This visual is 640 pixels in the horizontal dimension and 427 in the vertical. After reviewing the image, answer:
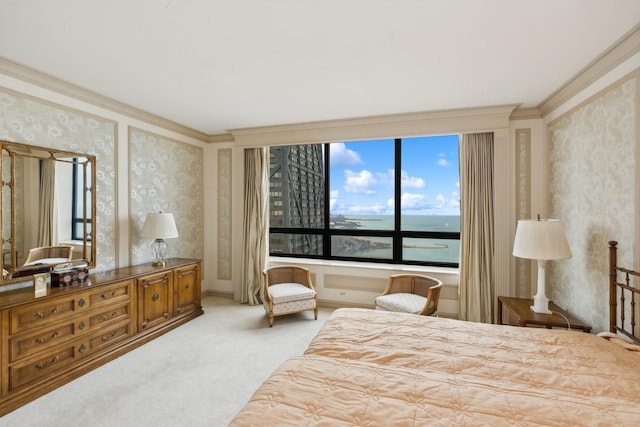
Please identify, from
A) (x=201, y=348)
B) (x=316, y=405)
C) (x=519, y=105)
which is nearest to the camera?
(x=316, y=405)

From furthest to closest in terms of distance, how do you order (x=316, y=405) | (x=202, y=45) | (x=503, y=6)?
1. (x=202, y=45)
2. (x=503, y=6)
3. (x=316, y=405)

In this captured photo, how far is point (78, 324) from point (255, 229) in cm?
234

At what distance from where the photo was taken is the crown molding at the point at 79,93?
242cm

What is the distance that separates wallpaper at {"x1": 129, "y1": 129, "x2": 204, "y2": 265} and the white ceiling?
28.8 inches

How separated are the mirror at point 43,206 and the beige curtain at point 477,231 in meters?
4.18

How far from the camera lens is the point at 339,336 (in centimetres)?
189

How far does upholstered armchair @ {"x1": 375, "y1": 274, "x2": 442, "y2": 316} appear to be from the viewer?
306cm

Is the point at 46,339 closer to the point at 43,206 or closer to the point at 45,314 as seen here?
the point at 45,314

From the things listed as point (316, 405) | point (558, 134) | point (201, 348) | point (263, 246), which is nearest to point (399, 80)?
point (558, 134)

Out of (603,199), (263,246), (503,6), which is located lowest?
(263,246)

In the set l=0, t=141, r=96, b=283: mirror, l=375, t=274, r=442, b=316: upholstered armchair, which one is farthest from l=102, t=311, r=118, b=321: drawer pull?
l=375, t=274, r=442, b=316: upholstered armchair

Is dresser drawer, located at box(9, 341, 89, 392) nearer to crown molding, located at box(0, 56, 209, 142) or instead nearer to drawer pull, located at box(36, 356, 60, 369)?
drawer pull, located at box(36, 356, 60, 369)

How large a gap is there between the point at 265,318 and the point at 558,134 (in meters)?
3.96

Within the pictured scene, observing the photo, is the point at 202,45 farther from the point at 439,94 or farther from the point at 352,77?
the point at 439,94
